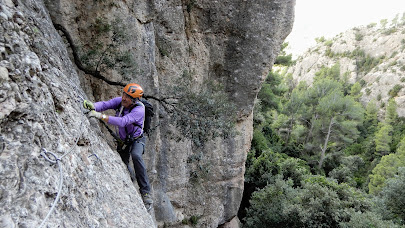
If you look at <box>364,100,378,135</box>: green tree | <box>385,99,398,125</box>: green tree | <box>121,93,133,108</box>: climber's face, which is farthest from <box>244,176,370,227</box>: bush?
<box>364,100,378,135</box>: green tree

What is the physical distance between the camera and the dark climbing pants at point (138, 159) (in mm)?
4809

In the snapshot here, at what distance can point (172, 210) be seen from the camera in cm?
880

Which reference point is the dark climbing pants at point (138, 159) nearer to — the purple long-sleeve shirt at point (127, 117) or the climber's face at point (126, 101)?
the purple long-sleeve shirt at point (127, 117)

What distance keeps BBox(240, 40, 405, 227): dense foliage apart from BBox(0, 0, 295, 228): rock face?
484 cm

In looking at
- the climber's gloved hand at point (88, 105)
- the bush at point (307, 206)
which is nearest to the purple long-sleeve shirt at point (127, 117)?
the climber's gloved hand at point (88, 105)

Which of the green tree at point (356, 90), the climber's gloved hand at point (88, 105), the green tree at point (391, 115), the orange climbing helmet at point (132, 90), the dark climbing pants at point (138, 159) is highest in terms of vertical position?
the orange climbing helmet at point (132, 90)

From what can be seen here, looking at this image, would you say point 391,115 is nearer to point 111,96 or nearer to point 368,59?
point 368,59

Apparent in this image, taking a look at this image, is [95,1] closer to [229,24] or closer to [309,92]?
[229,24]

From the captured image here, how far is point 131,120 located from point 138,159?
93 centimetres

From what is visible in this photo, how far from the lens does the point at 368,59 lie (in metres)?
56.1

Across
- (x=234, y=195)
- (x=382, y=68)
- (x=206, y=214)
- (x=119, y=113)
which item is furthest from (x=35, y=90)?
(x=382, y=68)

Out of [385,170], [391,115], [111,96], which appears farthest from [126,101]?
[391,115]

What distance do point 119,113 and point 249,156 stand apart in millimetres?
15419

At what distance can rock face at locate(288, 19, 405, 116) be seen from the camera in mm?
44500
